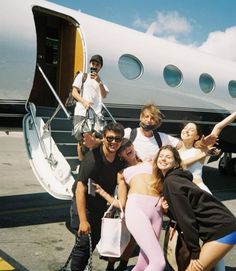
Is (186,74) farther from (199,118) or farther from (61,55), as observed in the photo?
(61,55)

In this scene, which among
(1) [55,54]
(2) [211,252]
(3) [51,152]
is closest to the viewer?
(2) [211,252]

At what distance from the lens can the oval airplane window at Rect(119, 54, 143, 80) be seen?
8547 mm

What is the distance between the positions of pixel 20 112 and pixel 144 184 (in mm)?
3620

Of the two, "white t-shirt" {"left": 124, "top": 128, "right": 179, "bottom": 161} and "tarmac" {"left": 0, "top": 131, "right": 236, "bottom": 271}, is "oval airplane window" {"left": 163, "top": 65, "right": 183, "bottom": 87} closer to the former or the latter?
"tarmac" {"left": 0, "top": 131, "right": 236, "bottom": 271}

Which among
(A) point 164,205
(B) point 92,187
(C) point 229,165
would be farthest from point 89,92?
(C) point 229,165

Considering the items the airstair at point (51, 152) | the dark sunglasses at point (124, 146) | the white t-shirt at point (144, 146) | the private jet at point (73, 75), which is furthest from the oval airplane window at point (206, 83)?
the dark sunglasses at point (124, 146)

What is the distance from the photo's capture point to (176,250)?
393cm

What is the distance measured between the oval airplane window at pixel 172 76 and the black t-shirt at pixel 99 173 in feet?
17.2

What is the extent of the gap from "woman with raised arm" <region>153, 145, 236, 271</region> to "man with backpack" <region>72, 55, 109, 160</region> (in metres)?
2.94

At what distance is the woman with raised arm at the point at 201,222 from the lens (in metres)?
3.55

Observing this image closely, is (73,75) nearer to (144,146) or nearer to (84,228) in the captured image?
(144,146)

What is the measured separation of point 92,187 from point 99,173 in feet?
0.57

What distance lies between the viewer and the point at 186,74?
385 inches

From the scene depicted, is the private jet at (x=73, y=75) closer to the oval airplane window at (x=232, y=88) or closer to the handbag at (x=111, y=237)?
the oval airplane window at (x=232, y=88)
